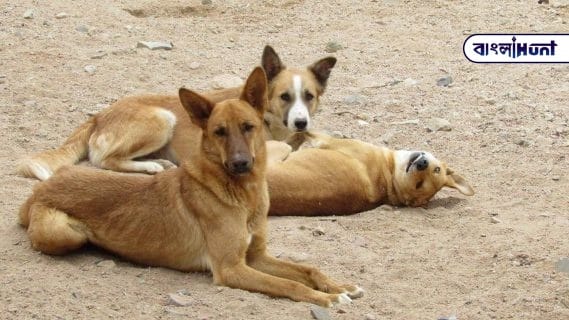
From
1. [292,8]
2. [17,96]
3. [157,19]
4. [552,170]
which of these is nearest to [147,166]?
[17,96]

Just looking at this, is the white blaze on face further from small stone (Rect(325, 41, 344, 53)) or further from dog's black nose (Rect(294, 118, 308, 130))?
small stone (Rect(325, 41, 344, 53))

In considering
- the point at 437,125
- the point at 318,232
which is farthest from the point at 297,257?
the point at 437,125

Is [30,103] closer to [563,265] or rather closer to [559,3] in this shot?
[563,265]

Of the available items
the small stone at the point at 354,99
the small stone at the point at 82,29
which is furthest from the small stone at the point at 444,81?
the small stone at the point at 82,29

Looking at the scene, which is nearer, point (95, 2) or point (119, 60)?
point (119, 60)

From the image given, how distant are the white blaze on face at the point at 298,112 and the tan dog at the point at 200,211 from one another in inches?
93.7

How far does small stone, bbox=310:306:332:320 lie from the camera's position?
538 centimetres

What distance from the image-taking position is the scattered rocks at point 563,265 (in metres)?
6.09

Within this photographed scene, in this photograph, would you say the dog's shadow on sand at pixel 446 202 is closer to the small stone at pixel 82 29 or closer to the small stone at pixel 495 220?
the small stone at pixel 495 220

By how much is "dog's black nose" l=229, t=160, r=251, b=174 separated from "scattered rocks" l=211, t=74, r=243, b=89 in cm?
430

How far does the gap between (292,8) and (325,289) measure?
286 inches

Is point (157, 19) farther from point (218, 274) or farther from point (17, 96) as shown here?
point (218, 274)

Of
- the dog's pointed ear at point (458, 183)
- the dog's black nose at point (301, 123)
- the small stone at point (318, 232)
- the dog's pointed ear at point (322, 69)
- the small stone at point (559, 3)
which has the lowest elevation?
the small stone at point (318, 232)

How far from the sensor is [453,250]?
660cm
